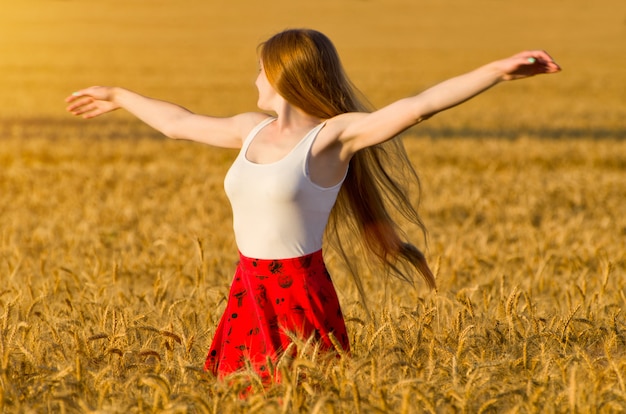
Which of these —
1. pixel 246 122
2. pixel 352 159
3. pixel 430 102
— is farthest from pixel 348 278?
pixel 430 102

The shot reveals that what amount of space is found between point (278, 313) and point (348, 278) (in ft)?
9.46

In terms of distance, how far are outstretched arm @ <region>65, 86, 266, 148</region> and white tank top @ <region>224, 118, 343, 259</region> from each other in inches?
10.0

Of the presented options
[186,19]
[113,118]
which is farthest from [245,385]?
[186,19]

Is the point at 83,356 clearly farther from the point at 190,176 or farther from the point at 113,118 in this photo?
the point at 113,118

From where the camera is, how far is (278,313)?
3.33 meters

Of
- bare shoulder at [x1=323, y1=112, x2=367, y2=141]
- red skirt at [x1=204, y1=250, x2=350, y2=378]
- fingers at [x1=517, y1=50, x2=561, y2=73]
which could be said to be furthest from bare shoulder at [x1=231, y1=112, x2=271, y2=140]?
fingers at [x1=517, y1=50, x2=561, y2=73]

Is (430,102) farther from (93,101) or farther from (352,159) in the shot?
(93,101)

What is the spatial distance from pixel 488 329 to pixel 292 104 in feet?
4.19

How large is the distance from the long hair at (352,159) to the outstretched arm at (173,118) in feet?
0.96

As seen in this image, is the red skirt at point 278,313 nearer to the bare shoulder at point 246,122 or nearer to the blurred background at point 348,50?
the bare shoulder at point 246,122

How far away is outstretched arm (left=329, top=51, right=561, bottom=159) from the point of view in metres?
2.91

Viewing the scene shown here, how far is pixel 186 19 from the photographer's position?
86.0 metres

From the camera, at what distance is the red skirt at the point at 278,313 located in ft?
10.9

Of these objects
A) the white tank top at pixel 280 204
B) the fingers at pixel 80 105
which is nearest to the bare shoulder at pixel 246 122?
the white tank top at pixel 280 204
